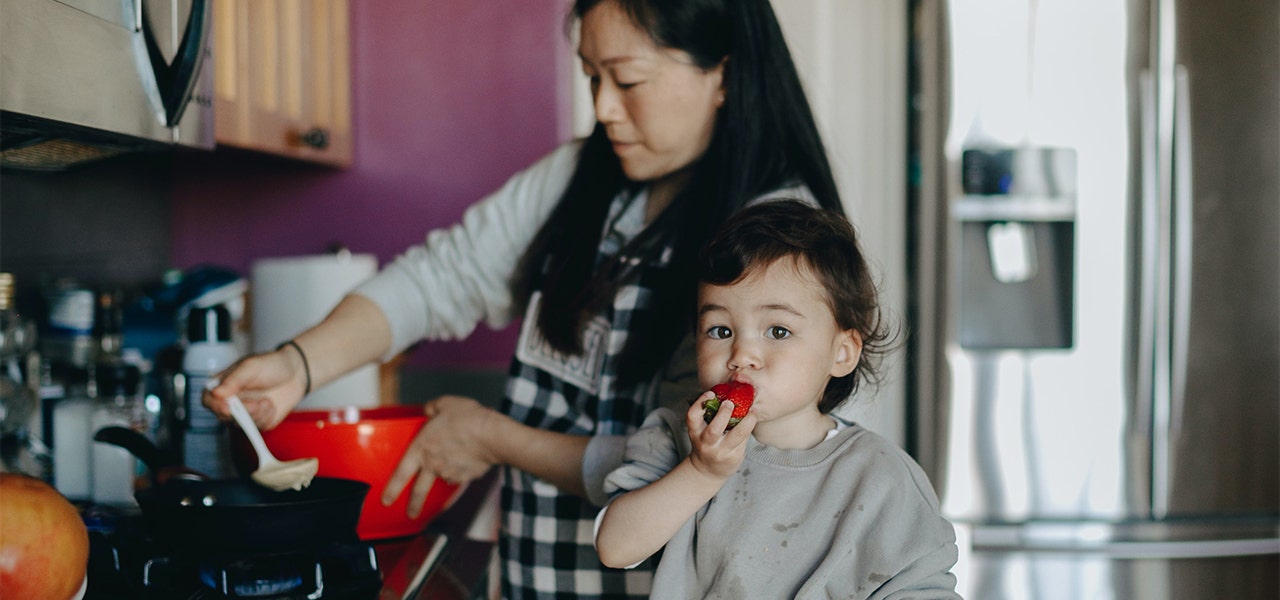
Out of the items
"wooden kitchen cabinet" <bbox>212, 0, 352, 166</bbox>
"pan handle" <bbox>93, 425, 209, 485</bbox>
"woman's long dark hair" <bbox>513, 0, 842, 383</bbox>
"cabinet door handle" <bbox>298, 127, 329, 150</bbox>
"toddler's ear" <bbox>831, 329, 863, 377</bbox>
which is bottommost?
"pan handle" <bbox>93, 425, 209, 485</bbox>

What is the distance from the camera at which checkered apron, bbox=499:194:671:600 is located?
119cm

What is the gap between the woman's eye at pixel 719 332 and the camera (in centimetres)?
91

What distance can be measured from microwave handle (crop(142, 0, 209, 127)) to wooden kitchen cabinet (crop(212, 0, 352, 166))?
2.08ft

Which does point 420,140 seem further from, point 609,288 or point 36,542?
point 36,542

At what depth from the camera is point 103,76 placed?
882 mm

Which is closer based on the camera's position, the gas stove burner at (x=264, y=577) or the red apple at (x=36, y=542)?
the red apple at (x=36, y=542)

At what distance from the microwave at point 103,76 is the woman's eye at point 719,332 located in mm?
542

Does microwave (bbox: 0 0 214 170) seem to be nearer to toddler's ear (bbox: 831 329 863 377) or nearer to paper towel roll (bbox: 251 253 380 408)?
toddler's ear (bbox: 831 329 863 377)

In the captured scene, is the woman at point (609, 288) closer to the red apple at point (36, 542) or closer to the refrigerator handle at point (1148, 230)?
the red apple at point (36, 542)

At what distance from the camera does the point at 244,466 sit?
116 cm

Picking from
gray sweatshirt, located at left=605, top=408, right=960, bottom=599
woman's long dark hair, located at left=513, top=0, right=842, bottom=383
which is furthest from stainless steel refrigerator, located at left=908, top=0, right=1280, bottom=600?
gray sweatshirt, located at left=605, top=408, right=960, bottom=599

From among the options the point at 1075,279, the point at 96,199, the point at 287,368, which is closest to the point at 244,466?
the point at 287,368

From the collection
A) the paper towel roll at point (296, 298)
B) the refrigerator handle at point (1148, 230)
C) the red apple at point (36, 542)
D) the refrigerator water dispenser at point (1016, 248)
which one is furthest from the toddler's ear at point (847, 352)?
the refrigerator handle at point (1148, 230)

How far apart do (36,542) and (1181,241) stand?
6.92 feet
